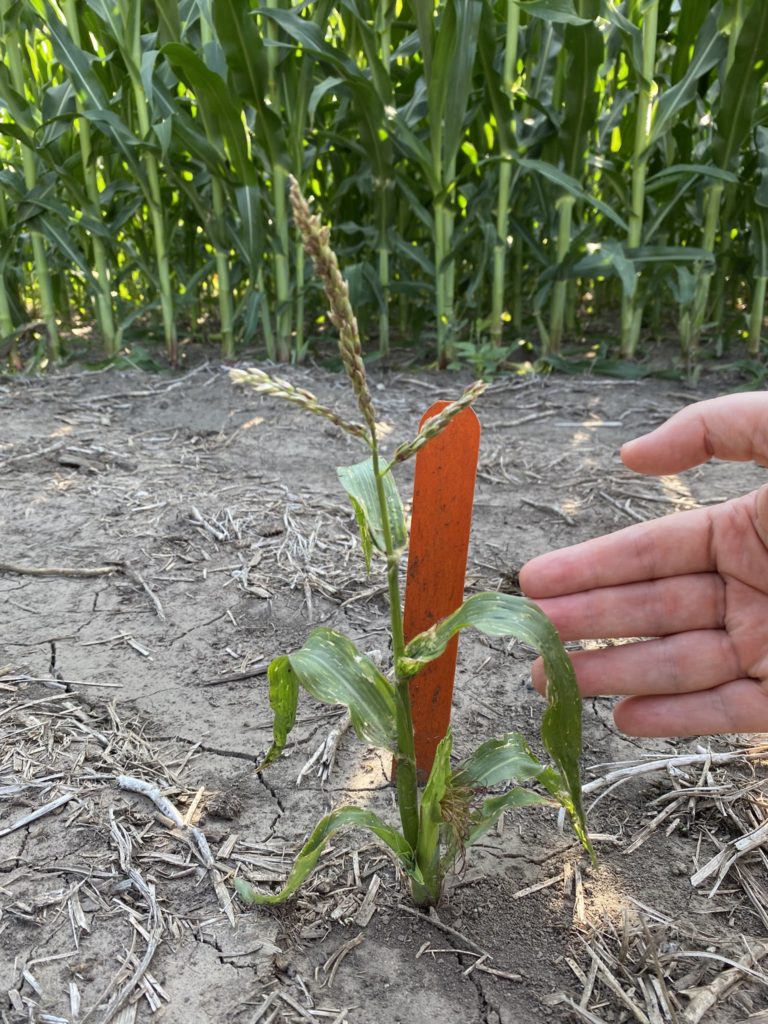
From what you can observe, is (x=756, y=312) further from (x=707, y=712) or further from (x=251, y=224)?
(x=707, y=712)

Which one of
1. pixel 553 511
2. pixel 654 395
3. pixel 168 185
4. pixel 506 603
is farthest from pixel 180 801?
pixel 168 185

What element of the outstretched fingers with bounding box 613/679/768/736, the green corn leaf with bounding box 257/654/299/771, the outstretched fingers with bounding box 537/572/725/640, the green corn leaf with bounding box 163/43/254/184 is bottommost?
the outstretched fingers with bounding box 613/679/768/736

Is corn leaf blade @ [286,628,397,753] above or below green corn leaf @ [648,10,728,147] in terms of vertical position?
below

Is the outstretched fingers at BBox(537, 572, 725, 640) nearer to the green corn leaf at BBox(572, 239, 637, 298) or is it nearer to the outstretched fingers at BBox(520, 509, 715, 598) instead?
the outstretched fingers at BBox(520, 509, 715, 598)

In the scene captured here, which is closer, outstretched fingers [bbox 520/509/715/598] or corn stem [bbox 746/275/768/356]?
outstretched fingers [bbox 520/509/715/598]

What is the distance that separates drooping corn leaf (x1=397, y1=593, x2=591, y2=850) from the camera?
3.09ft

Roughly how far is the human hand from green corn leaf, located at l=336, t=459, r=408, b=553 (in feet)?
1.30

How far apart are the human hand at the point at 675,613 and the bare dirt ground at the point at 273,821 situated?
0.19 m

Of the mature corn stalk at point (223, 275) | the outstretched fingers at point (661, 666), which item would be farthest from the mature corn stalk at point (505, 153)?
the outstretched fingers at point (661, 666)

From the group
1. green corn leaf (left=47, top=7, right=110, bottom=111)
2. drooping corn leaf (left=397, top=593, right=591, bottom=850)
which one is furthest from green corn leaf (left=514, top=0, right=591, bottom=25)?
drooping corn leaf (left=397, top=593, right=591, bottom=850)

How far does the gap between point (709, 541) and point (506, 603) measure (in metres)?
0.59

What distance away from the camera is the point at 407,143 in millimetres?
3707

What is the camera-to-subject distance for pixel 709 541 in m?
1.38

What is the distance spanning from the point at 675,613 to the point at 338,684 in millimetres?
655
